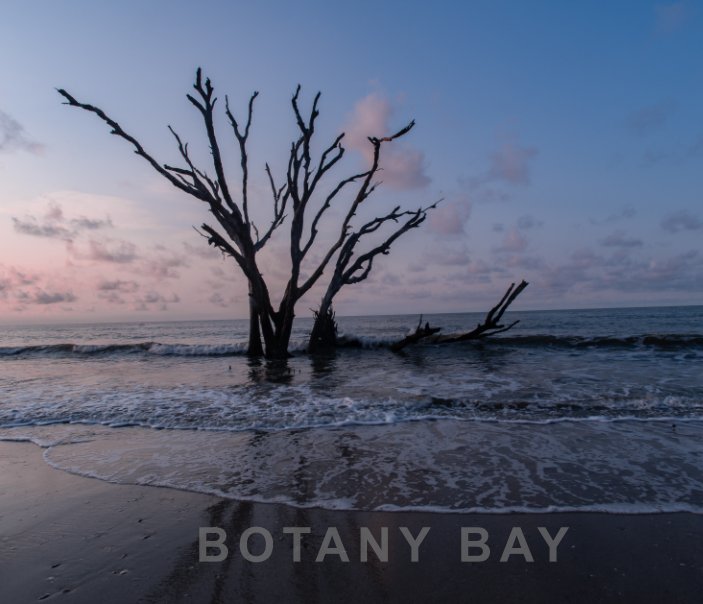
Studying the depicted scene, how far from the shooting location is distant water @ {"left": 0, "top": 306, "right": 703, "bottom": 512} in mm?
3703

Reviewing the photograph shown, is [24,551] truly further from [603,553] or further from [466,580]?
[603,553]

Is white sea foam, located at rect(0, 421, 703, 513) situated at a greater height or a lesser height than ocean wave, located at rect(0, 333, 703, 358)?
lesser

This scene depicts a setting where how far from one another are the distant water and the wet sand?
321mm

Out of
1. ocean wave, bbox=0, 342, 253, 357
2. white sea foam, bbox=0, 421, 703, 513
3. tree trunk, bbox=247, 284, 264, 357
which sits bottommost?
white sea foam, bbox=0, 421, 703, 513

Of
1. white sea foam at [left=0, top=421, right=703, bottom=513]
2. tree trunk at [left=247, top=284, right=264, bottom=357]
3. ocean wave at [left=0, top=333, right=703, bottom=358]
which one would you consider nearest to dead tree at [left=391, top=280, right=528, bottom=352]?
ocean wave at [left=0, top=333, right=703, bottom=358]

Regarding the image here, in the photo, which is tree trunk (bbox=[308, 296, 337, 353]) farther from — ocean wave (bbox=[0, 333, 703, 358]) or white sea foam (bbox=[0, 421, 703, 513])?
white sea foam (bbox=[0, 421, 703, 513])

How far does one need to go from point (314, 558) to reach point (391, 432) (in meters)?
3.09

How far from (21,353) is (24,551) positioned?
22085 millimetres

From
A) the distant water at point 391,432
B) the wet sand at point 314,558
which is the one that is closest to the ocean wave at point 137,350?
the distant water at point 391,432

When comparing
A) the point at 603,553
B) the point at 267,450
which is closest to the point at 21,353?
the point at 267,450

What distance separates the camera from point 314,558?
2.61 metres

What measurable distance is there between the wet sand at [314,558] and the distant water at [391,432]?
0.32 meters

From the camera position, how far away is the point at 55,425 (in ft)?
21.0

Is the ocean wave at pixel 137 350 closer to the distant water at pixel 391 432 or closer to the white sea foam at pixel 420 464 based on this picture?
the distant water at pixel 391 432
